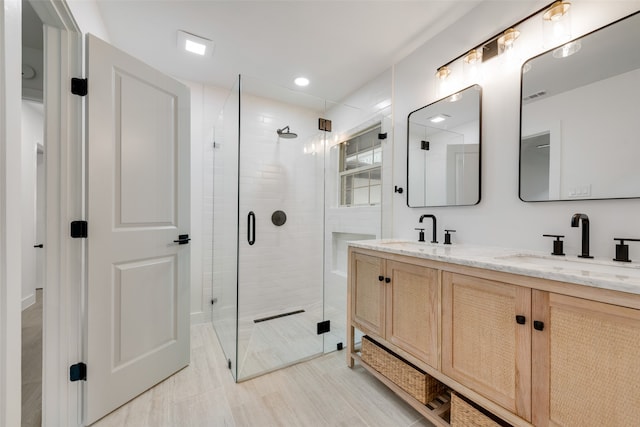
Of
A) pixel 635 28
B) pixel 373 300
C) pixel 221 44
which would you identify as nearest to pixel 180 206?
pixel 221 44

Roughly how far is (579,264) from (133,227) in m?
2.40

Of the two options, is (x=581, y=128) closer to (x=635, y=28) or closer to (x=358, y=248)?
(x=635, y=28)

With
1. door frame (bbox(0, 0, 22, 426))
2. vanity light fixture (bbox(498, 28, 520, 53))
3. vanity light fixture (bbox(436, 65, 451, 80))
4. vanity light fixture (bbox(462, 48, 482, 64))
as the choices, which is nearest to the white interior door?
door frame (bbox(0, 0, 22, 426))

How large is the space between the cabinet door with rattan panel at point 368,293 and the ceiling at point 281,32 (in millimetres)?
1699

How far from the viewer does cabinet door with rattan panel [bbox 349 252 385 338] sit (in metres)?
1.77

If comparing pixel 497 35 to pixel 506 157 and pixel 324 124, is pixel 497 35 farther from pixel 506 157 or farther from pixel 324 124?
pixel 324 124

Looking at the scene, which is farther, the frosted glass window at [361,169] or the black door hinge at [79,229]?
the frosted glass window at [361,169]

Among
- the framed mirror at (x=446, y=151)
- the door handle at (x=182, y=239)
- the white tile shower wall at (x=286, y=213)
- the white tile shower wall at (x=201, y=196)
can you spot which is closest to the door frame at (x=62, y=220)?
the door handle at (x=182, y=239)

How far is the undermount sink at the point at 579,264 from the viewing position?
41.4 inches

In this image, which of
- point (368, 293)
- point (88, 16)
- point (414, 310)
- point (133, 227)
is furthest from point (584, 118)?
point (88, 16)

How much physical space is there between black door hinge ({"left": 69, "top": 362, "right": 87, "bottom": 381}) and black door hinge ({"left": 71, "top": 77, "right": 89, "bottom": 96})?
1459 mm

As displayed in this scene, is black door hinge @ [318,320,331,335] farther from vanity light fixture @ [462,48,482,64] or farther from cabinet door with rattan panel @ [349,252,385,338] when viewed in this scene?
vanity light fixture @ [462,48,482,64]

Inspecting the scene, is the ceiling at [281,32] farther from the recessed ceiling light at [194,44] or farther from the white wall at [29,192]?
the white wall at [29,192]

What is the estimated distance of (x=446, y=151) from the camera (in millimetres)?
2055
